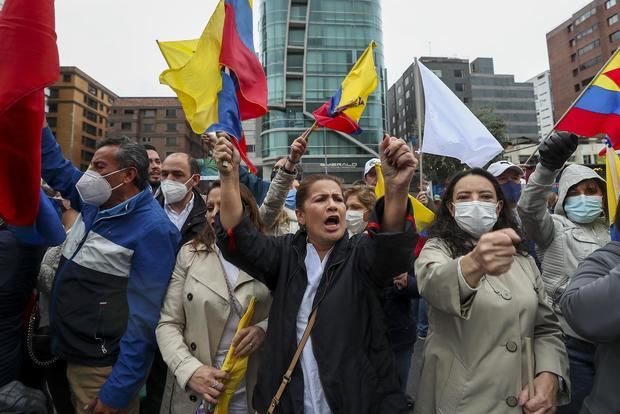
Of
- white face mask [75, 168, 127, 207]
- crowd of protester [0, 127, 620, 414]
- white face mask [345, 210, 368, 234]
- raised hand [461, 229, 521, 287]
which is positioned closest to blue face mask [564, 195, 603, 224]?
crowd of protester [0, 127, 620, 414]

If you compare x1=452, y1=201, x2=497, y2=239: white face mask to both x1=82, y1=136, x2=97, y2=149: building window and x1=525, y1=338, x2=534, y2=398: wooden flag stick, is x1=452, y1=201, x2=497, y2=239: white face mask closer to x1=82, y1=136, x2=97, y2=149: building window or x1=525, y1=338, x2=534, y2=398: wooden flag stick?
x1=525, y1=338, x2=534, y2=398: wooden flag stick

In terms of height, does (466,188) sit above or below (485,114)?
below

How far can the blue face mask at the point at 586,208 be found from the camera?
277cm

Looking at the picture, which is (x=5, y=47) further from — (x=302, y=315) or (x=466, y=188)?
(x=466, y=188)

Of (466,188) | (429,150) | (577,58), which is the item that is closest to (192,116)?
(466,188)

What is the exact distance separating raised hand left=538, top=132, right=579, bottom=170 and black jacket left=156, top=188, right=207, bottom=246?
2.40m

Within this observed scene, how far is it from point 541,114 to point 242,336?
370 ft

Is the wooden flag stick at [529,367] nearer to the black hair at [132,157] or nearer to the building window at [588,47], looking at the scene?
the black hair at [132,157]

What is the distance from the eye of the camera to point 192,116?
2605 millimetres

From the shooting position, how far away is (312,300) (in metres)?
1.86

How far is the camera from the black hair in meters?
2.56

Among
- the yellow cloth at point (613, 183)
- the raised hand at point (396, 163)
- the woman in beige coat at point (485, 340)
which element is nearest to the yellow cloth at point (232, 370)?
the woman in beige coat at point (485, 340)

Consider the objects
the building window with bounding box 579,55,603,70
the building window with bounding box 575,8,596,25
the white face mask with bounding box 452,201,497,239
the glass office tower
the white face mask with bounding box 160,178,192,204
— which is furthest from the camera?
the building window with bounding box 575,8,596,25

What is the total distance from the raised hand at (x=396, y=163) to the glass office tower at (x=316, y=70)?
127 feet
